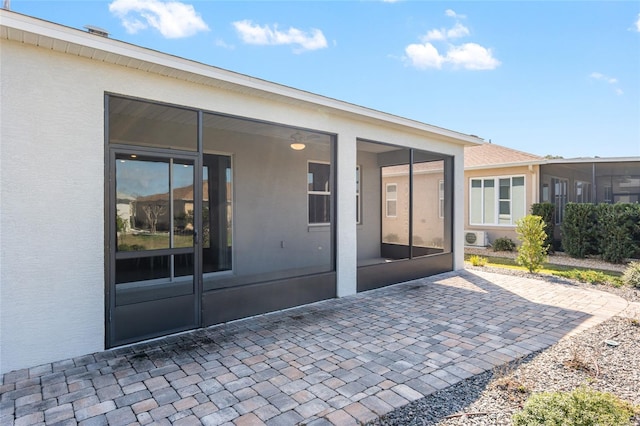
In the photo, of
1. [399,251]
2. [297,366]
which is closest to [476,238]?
[399,251]

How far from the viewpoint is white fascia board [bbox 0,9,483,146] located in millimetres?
3189

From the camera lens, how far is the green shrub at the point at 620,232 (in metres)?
9.92

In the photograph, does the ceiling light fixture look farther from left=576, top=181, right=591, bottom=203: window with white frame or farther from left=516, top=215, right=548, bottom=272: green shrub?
left=576, top=181, right=591, bottom=203: window with white frame

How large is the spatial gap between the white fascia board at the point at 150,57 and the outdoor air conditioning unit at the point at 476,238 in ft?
28.7

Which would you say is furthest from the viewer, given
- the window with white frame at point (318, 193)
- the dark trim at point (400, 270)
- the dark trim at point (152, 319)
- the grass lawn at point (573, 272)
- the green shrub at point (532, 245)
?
the window with white frame at point (318, 193)

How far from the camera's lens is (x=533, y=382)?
3.18 m

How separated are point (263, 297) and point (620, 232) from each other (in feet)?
35.3

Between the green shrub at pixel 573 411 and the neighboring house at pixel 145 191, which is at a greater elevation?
the neighboring house at pixel 145 191

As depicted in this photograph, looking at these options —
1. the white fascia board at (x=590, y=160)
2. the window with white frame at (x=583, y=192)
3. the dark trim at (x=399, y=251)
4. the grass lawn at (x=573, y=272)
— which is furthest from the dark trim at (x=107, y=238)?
the window with white frame at (x=583, y=192)

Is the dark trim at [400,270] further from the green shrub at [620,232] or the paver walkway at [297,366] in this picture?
the green shrub at [620,232]

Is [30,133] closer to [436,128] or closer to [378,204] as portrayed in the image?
[436,128]

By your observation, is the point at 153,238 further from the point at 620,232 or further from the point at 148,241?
the point at 620,232

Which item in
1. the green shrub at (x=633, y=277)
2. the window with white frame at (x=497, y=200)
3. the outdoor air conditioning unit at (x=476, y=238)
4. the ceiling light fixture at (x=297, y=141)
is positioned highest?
the ceiling light fixture at (x=297, y=141)

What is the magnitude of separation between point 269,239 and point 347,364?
4798mm
